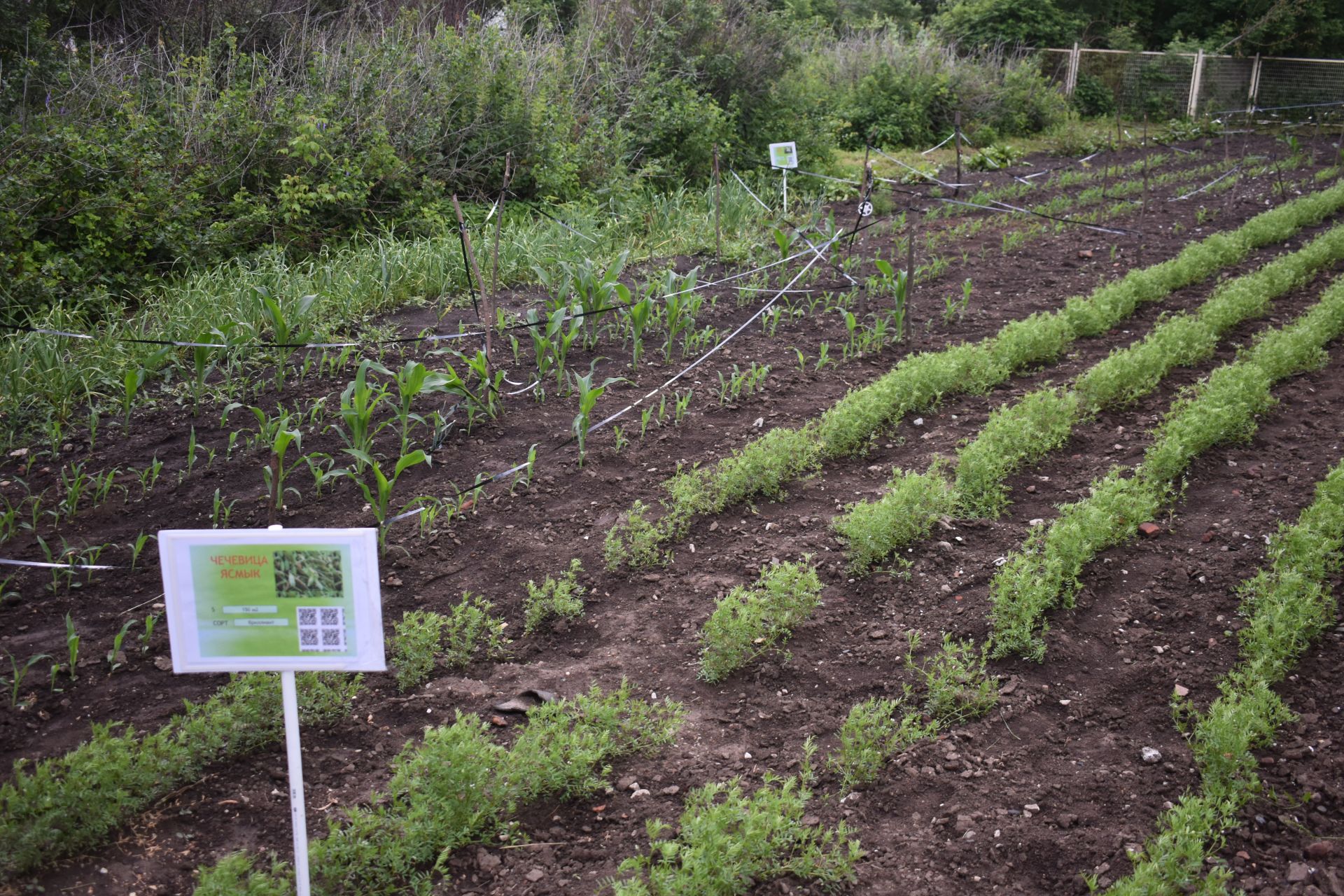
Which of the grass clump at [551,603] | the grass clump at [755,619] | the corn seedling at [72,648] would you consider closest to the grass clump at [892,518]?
the grass clump at [755,619]

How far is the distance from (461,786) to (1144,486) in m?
3.14

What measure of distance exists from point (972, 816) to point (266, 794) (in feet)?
6.47

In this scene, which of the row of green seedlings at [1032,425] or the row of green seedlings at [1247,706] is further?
the row of green seedlings at [1032,425]

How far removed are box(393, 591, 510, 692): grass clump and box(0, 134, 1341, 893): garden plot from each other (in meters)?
0.05

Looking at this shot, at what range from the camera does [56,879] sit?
2410 millimetres

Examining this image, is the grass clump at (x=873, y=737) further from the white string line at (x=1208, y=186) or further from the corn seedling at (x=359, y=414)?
the white string line at (x=1208, y=186)

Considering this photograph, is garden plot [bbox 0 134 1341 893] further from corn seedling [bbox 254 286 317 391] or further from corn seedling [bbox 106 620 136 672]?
corn seedling [bbox 254 286 317 391]

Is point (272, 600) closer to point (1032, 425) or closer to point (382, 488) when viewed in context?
point (382, 488)

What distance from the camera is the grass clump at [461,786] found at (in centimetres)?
242

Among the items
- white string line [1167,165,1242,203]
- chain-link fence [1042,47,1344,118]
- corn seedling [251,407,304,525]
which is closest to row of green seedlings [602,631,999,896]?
corn seedling [251,407,304,525]

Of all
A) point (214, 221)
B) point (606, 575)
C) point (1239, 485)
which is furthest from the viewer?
point (214, 221)

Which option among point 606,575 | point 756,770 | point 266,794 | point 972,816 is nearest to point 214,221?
point 606,575

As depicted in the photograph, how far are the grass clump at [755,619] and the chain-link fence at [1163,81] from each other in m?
19.5

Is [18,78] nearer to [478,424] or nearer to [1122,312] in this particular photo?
[478,424]
